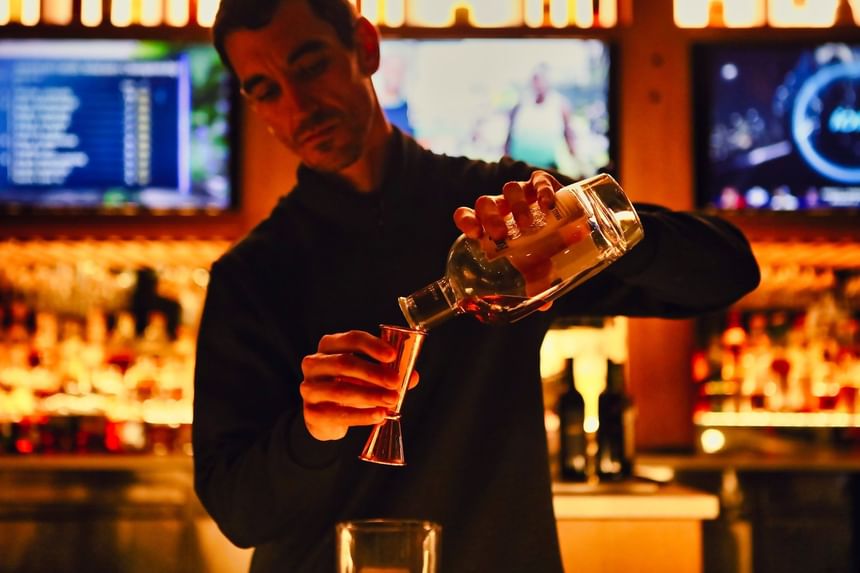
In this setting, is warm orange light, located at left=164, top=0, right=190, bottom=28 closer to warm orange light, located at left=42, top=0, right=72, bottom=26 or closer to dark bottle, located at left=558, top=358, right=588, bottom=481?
warm orange light, located at left=42, top=0, right=72, bottom=26

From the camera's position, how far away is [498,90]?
3.01m

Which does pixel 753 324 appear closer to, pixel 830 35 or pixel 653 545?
pixel 830 35

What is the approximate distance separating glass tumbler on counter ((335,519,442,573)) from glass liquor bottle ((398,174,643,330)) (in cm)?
19

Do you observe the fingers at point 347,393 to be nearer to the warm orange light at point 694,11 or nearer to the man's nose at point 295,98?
the man's nose at point 295,98

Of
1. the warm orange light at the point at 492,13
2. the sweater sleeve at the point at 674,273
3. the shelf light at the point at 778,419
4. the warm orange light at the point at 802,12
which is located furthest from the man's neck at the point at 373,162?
the warm orange light at the point at 802,12

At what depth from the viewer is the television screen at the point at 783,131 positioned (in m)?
3.04

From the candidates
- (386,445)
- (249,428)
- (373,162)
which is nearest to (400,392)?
(386,445)

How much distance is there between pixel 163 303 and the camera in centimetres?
354

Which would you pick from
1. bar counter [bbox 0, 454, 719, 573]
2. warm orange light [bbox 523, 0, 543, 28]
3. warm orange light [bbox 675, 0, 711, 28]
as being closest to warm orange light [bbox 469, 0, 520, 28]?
warm orange light [bbox 523, 0, 543, 28]

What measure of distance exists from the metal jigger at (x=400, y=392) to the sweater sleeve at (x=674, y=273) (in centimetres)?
47

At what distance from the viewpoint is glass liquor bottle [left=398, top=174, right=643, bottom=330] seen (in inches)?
34.8

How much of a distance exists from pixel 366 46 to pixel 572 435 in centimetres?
143

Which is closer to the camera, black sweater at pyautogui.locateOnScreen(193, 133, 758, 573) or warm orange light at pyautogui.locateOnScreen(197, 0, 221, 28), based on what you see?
black sweater at pyautogui.locateOnScreen(193, 133, 758, 573)

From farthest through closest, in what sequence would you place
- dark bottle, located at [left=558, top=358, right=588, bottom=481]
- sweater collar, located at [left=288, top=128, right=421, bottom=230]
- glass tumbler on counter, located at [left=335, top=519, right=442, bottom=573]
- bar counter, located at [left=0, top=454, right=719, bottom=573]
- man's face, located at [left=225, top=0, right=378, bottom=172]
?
1. bar counter, located at [left=0, top=454, right=719, bottom=573]
2. dark bottle, located at [left=558, top=358, right=588, bottom=481]
3. sweater collar, located at [left=288, top=128, right=421, bottom=230]
4. man's face, located at [left=225, top=0, right=378, bottom=172]
5. glass tumbler on counter, located at [left=335, top=519, right=442, bottom=573]
